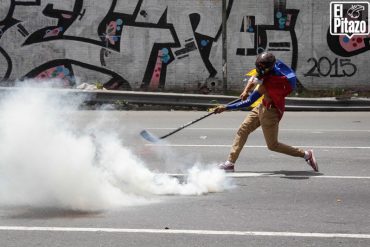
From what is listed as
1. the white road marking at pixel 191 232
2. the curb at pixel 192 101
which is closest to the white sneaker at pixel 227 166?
the white road marking at pixel 191 232

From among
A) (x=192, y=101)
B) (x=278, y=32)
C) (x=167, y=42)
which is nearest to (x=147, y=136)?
(x=192, y=101)

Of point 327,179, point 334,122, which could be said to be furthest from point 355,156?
point 334,122

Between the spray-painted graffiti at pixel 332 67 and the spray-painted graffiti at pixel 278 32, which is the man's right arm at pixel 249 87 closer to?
the spray-painted graffiti at pixel 278 32

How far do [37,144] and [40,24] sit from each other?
45.1 ft

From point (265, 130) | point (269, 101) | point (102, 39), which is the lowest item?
point (265, 130)

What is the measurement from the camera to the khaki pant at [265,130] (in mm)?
8500

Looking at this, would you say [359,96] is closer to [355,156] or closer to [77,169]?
[355,156]

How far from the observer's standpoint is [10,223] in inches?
244

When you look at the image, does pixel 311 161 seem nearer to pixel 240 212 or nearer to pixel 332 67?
pixel 240 212

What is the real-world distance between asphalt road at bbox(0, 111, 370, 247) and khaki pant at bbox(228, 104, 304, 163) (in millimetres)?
283

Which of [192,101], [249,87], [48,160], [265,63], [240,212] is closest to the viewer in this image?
[240,212]

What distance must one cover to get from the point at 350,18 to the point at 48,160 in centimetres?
1489

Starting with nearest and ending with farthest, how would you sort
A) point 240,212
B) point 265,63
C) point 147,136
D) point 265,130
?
1. point 240,212
2. point 265,63
3. point 147,136
4. point 265,130

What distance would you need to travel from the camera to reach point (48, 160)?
688 cm
